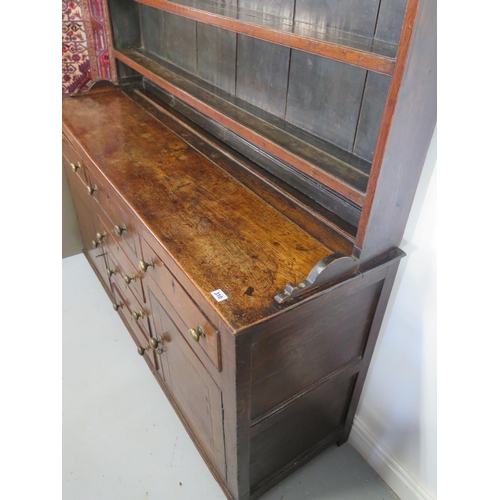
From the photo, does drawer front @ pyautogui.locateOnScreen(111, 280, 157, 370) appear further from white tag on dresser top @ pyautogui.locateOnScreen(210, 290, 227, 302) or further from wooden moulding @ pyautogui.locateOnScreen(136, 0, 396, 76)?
wooden moulding @ pyautogui.locateOnScreen(136, 0, 396, 76)

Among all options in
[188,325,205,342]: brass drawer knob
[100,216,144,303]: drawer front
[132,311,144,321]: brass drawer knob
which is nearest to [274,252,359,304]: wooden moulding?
[188,325,205,342]: brass drawer knob

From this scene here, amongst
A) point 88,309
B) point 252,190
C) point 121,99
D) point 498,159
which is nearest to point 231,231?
point 252,190

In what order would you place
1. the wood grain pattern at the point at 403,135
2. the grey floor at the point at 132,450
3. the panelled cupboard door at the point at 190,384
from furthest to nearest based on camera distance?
the grey floor at the point at 132,450
the panelled cupboard door at the point at 190,384
the wood grain pattern at the point at 403,135

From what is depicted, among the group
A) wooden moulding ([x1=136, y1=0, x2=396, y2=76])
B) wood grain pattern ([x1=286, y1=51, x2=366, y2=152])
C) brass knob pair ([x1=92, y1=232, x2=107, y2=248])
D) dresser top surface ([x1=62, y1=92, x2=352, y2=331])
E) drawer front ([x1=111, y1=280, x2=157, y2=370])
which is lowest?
drawer front ([x1=111, y1=280, x2=157, y2=370])

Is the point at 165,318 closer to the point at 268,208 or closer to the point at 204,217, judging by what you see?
the point at 204,217

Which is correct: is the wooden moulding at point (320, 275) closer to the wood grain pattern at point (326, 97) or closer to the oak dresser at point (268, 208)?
the oak dresser at point (268, 208)

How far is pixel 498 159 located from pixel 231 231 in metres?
0.65

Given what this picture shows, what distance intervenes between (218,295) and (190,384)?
1.74 feet

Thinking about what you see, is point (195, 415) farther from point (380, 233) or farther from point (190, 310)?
point (380, 233)

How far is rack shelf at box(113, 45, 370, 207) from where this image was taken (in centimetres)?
95

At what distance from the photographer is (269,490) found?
4.70 ft

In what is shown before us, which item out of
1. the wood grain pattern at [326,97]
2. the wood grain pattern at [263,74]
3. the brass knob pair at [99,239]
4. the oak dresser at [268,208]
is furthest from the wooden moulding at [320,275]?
the brass knob pair at [99,239]

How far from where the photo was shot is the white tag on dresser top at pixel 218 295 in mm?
908

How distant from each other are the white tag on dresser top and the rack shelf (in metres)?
0.35
